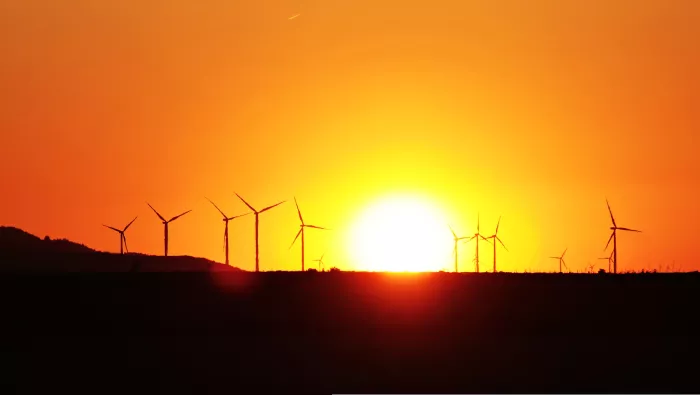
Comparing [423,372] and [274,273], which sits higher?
[274,273]

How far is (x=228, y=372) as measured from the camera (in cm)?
7931

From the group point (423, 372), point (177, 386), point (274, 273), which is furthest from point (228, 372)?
point (274, 273)

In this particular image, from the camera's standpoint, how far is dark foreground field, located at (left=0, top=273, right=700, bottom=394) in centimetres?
7788

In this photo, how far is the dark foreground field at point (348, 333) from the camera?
255 ft

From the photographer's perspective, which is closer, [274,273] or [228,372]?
[228,372]

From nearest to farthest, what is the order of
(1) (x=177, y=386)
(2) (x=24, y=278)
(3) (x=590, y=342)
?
1. (1) (x=177, y=386)
2. (3) (x=590, y=342)
3. (2) (x=24, y=278)

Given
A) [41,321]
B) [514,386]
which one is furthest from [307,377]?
[41,321]

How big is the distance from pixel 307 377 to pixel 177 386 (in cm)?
647

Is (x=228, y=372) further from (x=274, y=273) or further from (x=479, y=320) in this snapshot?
(x=274, y=273)

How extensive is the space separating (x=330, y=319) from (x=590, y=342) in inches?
651

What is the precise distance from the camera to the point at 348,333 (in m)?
91.8

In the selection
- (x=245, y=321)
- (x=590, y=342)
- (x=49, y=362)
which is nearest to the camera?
(x=49, y=362)

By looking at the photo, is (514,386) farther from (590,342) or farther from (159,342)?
(159,342)

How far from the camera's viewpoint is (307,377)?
77688mm
